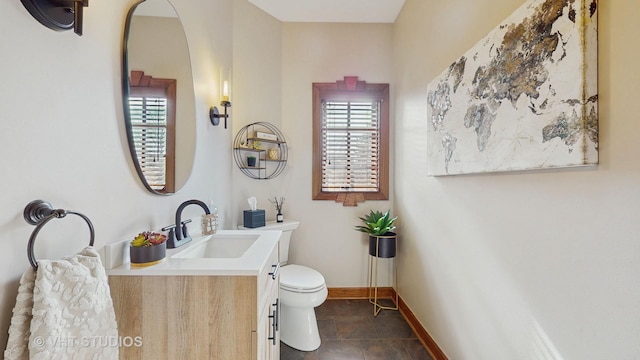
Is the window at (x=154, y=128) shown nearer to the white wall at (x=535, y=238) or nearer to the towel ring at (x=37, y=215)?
the towel ring at (x=37, y=215)

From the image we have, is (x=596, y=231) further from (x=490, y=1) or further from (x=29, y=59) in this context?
(x=29, y=59)

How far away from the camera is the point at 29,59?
72 cm

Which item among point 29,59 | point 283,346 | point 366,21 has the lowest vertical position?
point 283,346

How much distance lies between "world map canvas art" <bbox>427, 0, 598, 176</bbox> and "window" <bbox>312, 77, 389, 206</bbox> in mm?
1201

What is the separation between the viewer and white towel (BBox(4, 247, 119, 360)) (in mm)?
627

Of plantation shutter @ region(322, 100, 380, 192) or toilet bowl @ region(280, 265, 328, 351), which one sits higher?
plantation shutter @ region(322, 100, 380, 192)

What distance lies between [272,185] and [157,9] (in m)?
1.61

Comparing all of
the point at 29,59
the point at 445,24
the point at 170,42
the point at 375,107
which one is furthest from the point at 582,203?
the point at 375,107

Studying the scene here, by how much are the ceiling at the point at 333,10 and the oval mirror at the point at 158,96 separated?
1.27m

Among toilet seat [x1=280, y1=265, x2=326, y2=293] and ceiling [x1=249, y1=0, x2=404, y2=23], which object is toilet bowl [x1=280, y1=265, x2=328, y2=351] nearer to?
toilet seat [x1=280, y1=265, x2=326, y2=293]

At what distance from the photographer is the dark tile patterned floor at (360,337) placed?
1.88m

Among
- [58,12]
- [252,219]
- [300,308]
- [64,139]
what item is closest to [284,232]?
[252,219]

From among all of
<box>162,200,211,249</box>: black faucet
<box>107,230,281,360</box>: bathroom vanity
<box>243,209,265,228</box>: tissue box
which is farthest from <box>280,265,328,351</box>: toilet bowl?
<box>107,230,281,360</box>: bathroom vanity

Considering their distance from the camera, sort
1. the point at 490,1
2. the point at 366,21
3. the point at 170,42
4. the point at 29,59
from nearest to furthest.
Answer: the point at 29,59 → the point at 490,1 → the point at 170,42 → the point at 366,21
